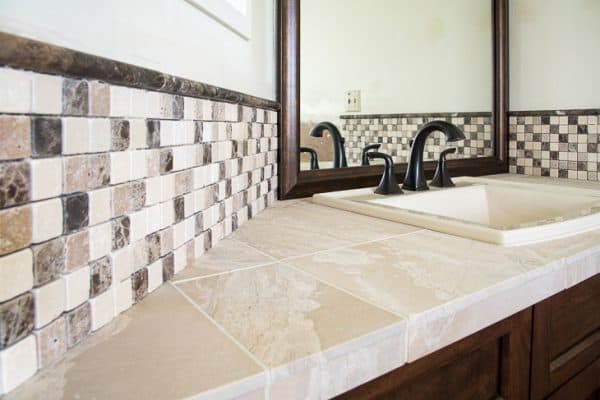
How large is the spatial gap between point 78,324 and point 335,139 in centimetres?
98

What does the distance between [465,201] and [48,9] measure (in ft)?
4.15

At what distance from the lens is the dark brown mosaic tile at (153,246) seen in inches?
21.5

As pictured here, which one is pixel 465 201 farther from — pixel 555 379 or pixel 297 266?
pixel 297 266

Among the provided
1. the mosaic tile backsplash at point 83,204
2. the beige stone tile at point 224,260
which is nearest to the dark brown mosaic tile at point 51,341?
the mosaic tile backsplash at point 83,204

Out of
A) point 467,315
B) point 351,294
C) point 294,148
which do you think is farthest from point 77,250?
point 294,148

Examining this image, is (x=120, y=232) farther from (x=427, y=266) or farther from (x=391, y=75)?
(x=391, y=75)

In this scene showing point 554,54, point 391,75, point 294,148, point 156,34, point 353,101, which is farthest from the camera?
point 554,54

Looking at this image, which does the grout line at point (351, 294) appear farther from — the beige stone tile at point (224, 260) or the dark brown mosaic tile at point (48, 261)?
the dark brown mosaic tile at point (48, 261)

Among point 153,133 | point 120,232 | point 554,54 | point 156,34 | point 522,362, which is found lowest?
point 522,362

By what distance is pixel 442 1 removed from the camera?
1656mm

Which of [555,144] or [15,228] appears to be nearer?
[15,228]

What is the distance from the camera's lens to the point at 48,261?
38 cm

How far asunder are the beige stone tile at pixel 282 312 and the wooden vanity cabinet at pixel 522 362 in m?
0.07

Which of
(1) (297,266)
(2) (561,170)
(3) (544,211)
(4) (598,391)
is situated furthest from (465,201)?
(1) (297,266)
